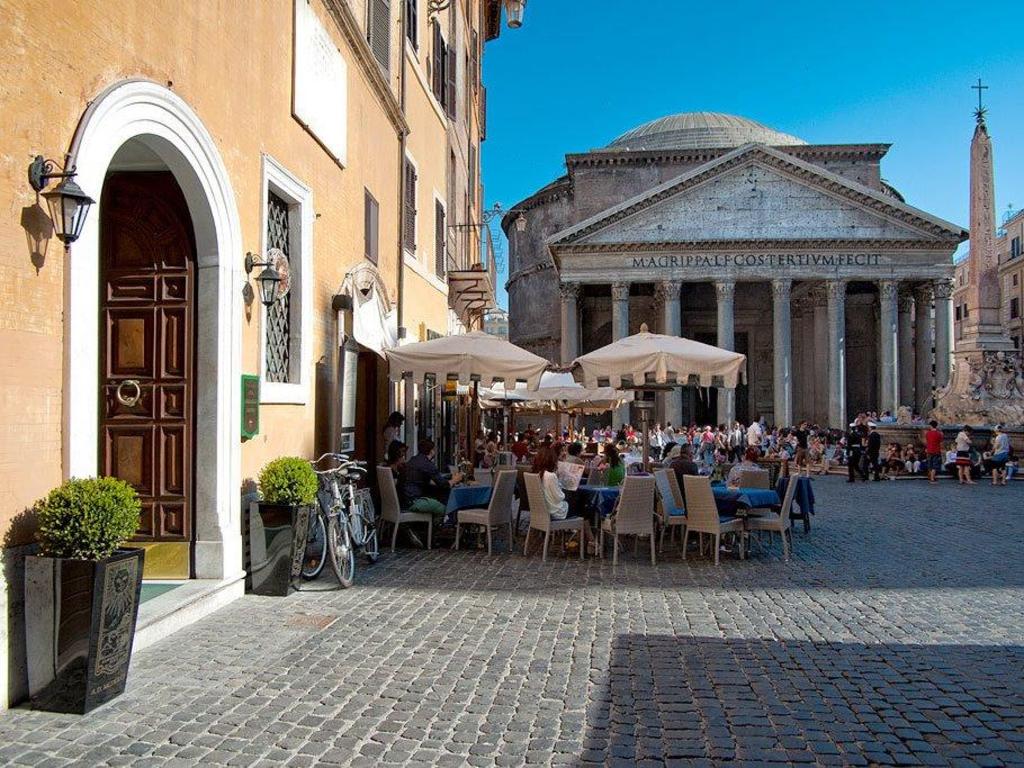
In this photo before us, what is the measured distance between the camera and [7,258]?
3.89 m

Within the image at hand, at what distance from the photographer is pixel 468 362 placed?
9.23m

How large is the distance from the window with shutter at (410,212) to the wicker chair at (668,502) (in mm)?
5778

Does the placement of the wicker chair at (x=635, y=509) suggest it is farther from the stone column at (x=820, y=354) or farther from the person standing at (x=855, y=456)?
the stone column at (x=820, y=354)

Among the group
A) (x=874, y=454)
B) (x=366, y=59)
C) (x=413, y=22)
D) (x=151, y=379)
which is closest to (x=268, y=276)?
(x=151, y=379)

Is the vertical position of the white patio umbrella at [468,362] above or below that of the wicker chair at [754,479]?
above

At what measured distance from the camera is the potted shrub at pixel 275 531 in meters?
6.26

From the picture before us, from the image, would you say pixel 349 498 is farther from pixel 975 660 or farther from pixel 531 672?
pixel 975 660

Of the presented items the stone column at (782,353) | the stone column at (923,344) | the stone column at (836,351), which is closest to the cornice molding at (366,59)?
the stone column at (782,353)

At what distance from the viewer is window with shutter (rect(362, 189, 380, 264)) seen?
417 inches

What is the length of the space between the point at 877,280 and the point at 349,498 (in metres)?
33.9

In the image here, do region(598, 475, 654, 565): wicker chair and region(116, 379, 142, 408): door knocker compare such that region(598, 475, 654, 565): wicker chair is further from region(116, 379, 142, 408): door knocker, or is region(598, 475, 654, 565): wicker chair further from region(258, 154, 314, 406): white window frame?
region(116, 379, 142, 408): door knocker

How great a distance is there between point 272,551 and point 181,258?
2.16 meters

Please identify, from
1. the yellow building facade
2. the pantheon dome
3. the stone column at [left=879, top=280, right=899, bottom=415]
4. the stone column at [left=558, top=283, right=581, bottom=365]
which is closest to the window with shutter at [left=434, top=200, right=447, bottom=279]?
the yellow building facade

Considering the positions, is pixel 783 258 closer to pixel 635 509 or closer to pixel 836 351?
pixel 836 351
